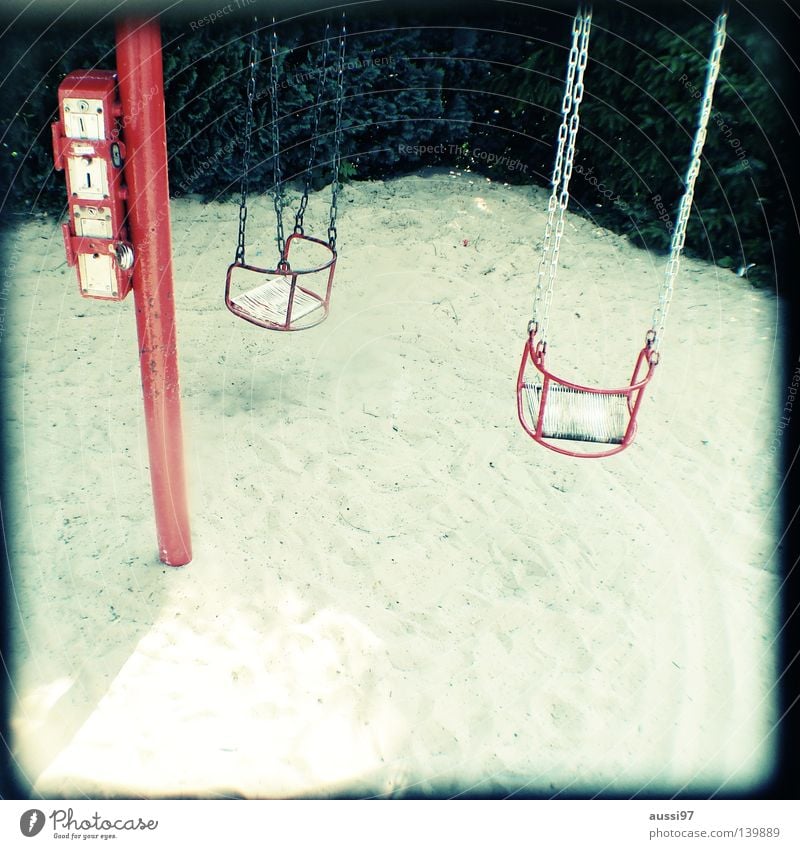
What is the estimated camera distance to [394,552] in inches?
124

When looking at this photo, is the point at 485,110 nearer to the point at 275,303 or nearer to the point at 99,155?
the point at 275,303

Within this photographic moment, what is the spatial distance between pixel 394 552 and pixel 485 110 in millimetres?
3995

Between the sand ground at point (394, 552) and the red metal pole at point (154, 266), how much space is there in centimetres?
29

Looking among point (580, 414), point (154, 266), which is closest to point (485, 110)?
point (580, 414)

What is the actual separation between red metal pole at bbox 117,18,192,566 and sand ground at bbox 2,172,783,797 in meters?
0.29

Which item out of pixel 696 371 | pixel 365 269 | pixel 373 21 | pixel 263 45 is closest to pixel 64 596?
pixel 365 269

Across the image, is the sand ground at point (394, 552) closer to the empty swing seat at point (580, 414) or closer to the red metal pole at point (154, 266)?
the red metal pole at point (154, 266)

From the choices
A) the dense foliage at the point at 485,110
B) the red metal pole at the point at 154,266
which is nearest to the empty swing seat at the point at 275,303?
the red metal pole at the point at 154,266

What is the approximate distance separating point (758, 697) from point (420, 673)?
1.04m

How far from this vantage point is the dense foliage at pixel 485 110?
4.85 meters

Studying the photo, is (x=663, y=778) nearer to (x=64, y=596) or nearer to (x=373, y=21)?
(x=64, y=596)

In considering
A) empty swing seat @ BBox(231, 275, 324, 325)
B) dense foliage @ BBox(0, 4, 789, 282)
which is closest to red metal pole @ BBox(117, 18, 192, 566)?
empty swing seat @ BBox(231, 275, 324, 325)

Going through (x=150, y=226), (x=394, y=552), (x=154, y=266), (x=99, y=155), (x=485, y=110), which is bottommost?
(x=394, y=552)

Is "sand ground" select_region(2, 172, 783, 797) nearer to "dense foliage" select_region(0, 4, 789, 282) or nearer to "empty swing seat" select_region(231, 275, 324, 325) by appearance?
"empty swing seat" select_region(231, 275, 324, 325)
